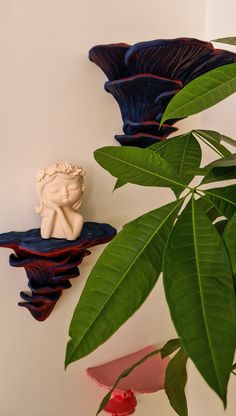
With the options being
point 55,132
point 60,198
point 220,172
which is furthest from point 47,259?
point 220,172

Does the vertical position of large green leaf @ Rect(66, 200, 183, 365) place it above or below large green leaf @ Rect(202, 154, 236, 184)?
below

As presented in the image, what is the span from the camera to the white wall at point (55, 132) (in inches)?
31.8

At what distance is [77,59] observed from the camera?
0.87 meters

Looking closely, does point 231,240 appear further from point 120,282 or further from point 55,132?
point 55,132

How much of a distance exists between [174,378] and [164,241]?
388 millimetres

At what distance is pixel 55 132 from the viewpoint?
34.1 inches

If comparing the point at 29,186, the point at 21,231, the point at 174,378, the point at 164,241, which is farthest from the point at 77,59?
the point at 174,378

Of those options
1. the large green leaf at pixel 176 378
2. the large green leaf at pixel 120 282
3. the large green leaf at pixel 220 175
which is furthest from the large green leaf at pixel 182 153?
the large green leaf at pixel 176 378

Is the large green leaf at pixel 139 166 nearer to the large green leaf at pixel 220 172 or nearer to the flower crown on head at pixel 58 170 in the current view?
the large green leaf at pixel 220 172

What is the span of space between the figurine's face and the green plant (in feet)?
1.01

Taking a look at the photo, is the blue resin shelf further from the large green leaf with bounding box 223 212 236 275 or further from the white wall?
the large green leaf with bounding box 223 212 236 275

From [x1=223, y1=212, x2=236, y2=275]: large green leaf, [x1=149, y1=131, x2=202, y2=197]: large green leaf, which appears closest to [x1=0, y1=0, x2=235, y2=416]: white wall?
[x1=149, y1=131, x2=202, y2=197]: large green leaf

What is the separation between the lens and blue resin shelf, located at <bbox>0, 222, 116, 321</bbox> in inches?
30.9

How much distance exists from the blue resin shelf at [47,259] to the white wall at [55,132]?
0.04 meters
